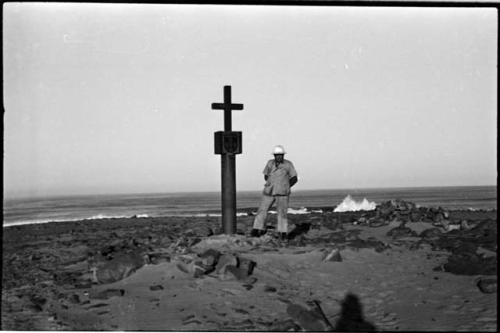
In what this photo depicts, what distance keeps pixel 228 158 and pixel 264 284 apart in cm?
333

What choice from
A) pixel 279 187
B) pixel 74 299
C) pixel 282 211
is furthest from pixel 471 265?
pixel 74 299

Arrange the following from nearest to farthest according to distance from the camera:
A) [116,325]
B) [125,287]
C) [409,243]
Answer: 1. [116,325]
2. [125,287]
3. [409,243]

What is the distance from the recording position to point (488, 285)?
599cm

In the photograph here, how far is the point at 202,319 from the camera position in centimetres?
546

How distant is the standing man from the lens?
9312 millimetres

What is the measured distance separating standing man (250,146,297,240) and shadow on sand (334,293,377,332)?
10.8ft

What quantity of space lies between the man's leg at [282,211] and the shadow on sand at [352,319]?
3241 millimetres

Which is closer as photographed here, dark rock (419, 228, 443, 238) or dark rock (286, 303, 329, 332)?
dark rock (286, 303, 329, 332)

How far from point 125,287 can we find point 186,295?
93 centimetres

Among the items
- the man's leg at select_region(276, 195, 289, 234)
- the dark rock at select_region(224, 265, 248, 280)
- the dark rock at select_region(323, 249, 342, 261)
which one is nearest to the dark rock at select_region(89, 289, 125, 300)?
the dark rock at select_region(224, 265, 248, 280)

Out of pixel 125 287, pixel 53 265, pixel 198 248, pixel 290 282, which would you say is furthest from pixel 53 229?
pixel 290 282

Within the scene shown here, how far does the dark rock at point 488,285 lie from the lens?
5945mm

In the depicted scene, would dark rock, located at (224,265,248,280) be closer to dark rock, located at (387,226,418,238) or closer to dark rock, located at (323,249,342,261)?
dark rock, located at (323,249,342,261)

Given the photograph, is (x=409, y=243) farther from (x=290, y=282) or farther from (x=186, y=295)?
(x=186, y=295)
